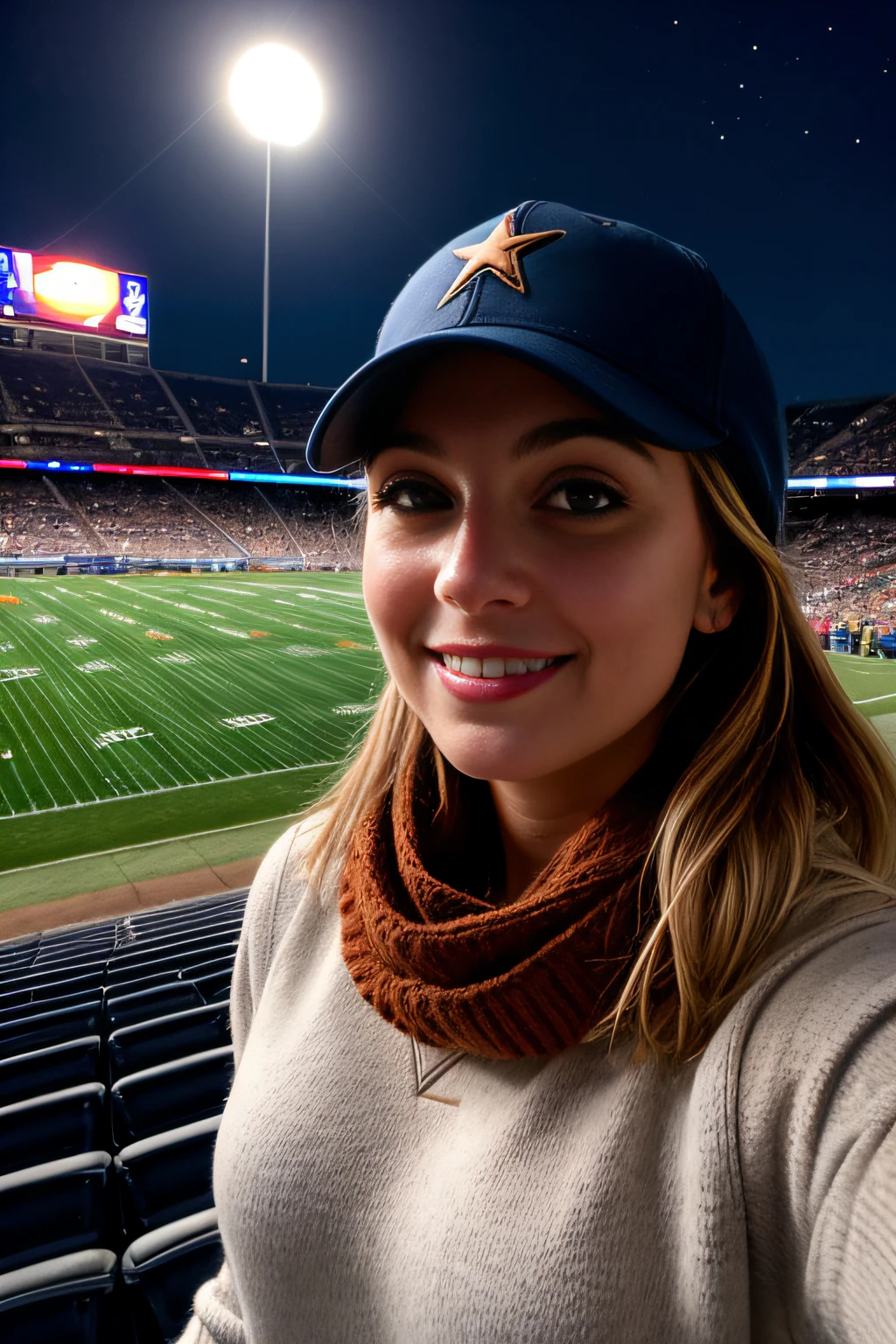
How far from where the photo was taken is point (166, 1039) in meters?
2.57

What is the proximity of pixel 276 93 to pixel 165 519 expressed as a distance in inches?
899

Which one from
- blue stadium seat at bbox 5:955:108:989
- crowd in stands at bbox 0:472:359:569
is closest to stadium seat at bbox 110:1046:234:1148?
blue stadium seat at bbox 5:955:108:989

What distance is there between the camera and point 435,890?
3.14 feet

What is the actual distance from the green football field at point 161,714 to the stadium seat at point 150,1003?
2.35 meters

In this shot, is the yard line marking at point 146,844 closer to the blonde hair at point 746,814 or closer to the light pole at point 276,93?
the blonde hair at point 746,814

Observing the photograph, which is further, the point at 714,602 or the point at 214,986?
the point at 214,986

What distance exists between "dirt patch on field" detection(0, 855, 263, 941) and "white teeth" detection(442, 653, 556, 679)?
6.91 m

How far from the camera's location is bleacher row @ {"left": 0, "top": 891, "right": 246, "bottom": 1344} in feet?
4.65

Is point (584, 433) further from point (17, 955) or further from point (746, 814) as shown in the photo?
point (17, 955)

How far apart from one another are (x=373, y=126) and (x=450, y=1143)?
2770 inches

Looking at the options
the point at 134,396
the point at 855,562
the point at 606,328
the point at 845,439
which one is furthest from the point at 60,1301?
the point at 134,396

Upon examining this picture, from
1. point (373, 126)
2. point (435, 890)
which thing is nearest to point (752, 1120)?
point (435, 890)

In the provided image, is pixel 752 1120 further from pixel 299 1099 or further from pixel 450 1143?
pixel 299 1099

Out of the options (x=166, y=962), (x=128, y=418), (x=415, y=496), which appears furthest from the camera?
(x=128, y=418)
